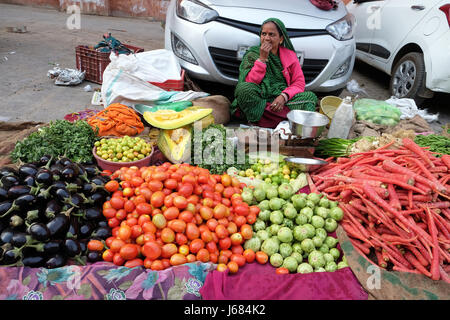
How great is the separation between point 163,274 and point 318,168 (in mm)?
1961

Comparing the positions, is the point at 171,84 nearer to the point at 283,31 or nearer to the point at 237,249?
the point at 283,31

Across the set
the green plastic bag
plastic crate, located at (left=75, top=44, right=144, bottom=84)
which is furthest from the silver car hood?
plastic crate, located at (left=75, top=44, right=144, bottom=84)

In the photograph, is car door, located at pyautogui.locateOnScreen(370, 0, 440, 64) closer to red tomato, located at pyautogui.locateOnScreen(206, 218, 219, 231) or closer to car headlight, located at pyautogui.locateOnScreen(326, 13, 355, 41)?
car headlight, located at pyautogui.locateOnScreen(326, 13, 355, 41)

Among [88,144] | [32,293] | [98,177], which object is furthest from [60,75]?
[32,293]

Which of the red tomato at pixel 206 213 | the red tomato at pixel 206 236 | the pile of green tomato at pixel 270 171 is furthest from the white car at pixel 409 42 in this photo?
the red tomato at pixel 206 236

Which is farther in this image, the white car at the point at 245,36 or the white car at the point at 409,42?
the white car at the point at 409,42

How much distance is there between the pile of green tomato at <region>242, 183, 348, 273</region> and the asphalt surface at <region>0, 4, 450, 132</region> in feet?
7.96

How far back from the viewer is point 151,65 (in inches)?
168

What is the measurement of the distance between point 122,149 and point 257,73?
1875mm

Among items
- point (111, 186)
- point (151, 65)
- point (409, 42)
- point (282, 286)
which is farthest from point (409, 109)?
point (111, 186)

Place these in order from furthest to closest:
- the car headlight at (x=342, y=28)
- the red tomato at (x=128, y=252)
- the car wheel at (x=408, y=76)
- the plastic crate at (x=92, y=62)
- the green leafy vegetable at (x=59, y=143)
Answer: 1. the plastic crate at (x=92, y=62)
2. the car wheel at (x=408, y=76)
3. the car headlight at (x=342, y=28)
4. the green leafy vegetable at (x=59, y=143)
5. the red tomato at (x=128, y=252)

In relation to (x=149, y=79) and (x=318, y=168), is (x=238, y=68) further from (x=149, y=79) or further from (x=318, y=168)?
(x=318, y=168)

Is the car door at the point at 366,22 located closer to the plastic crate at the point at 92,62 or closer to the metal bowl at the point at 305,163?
the metal bowl at the point at 305,163

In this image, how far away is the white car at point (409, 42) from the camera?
468cm
